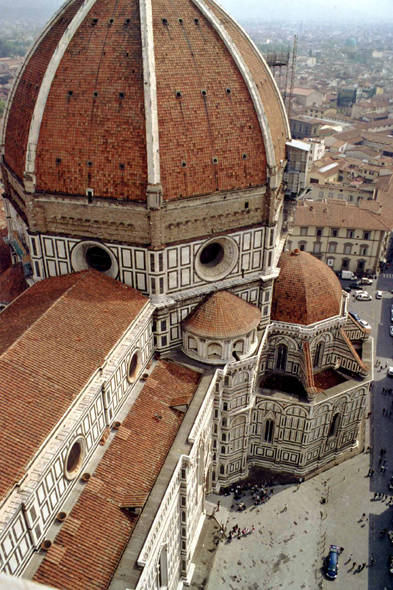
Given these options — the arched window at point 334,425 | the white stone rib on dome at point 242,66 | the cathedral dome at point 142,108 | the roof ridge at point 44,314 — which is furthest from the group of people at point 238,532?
the white stone rib on dome at point 242,66

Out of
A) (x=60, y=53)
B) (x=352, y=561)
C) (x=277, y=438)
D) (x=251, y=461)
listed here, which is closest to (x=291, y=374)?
(x=277, y=438)

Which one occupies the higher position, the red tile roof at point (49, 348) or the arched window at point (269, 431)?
the red tile roof at point (49, 348)

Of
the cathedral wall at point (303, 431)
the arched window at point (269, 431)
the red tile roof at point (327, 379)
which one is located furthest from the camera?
the red tile roof at point (327, 379)

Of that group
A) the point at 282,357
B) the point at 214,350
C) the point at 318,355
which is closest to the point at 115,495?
the point at 214,350

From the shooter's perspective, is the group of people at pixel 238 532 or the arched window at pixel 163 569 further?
the group of people at pixel 238 532

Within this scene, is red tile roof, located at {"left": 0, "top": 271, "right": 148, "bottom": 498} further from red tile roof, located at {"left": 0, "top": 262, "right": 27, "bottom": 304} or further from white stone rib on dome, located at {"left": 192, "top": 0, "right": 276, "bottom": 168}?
white stone rib on dome, located at {"left": 192, "top": 0, "right": 276, "bottom": 168}

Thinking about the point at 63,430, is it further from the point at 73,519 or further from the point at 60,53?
the point at 60,53

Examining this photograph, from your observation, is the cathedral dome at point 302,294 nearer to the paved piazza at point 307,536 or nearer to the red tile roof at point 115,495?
the red tile roof at point 115,495

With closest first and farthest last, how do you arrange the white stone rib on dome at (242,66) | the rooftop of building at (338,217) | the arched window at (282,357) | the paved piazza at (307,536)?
the white stone rib on dome at (242,66) < the paved piazza at (307,536) < the arched window at (282,357) < the rooftop of building at (338,217)
